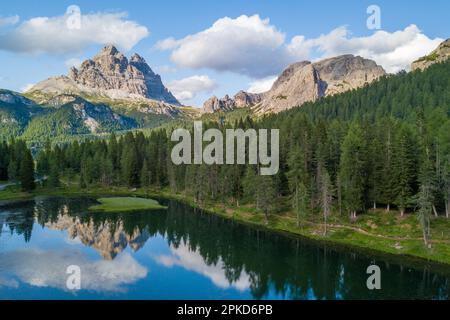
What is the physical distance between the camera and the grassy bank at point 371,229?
70.0 metres

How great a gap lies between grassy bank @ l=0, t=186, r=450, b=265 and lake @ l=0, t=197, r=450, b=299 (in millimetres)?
3904

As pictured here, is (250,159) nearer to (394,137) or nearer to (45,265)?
(394,137)

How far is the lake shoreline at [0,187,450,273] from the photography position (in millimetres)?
67875

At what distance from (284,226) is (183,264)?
32.4m

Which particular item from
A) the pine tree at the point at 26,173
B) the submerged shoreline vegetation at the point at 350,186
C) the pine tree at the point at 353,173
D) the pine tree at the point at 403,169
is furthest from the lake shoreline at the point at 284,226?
the pine tree at the point at 403,169

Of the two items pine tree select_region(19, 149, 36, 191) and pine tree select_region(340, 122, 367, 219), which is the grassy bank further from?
pine tree select_region(19, 149, 36, 191)

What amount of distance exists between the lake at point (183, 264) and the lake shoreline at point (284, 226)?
2381 millimetres

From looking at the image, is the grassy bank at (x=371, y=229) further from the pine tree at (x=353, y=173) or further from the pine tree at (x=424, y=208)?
the pine tree at (x=353, y=173)

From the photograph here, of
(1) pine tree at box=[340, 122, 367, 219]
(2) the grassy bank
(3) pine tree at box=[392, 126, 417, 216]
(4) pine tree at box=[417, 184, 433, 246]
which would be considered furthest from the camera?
(1) pine tree at box=[340, 122, 367, 219]

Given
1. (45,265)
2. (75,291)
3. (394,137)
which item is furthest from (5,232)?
(394,137)

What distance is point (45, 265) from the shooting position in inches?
2493

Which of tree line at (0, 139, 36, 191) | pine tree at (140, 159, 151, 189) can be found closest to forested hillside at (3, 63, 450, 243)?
pine tree at (140, 159, 151, 189)

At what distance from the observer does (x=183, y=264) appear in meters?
68.2

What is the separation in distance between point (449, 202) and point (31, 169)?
5056 inches
